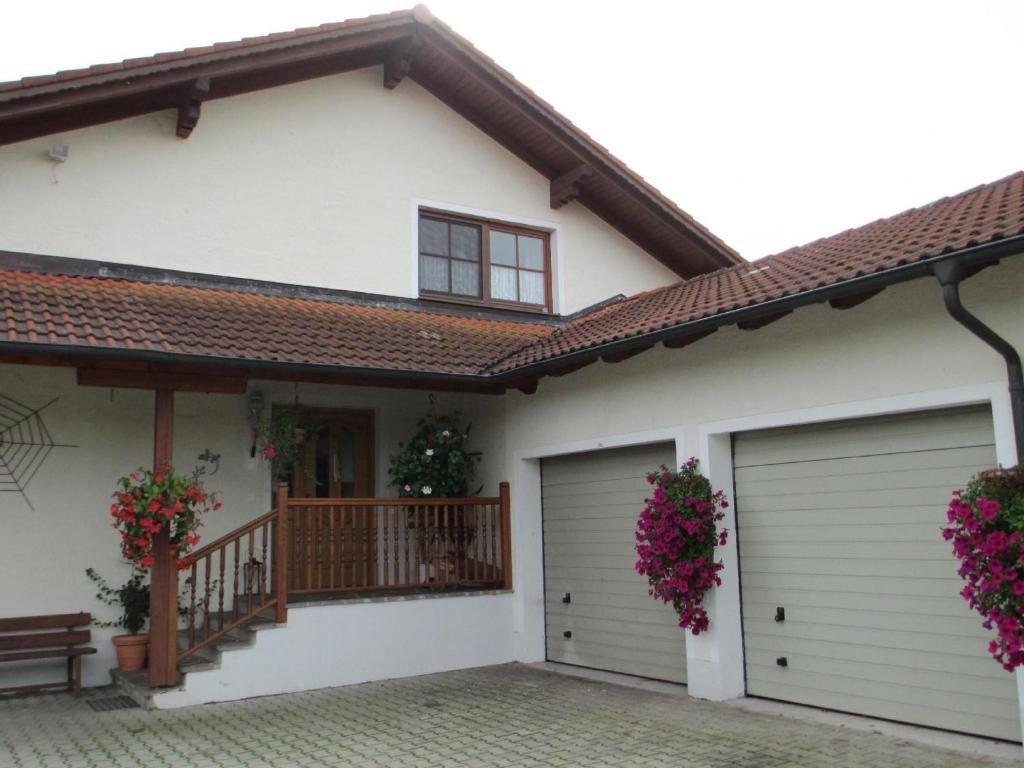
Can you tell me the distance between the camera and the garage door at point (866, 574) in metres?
6.32

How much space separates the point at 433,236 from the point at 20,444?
5423 mm

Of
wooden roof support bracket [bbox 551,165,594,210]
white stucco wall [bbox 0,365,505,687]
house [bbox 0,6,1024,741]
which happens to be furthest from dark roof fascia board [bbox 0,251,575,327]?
wooden roof support bracket [bbox 551,165,594,210]

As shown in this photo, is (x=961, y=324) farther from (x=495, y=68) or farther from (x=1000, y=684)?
(x=495, y=68)

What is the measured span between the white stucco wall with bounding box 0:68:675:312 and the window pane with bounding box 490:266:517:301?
698 millimetres

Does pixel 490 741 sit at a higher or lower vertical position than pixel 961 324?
lower

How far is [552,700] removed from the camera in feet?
27.0

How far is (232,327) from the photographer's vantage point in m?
9.10

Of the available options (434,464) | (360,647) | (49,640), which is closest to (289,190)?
(434,464)

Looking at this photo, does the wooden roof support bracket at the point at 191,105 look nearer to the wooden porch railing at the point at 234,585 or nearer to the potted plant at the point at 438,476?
the potted plant at the point at 438,476

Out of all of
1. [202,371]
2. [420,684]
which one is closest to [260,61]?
[202,371]

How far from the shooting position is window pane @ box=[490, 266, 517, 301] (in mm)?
12492

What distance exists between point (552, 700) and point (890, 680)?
285cm

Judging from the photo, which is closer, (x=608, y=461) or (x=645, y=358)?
(x=645, y=358)

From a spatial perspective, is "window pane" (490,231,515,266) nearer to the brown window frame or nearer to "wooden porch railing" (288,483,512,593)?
the brown window frame
